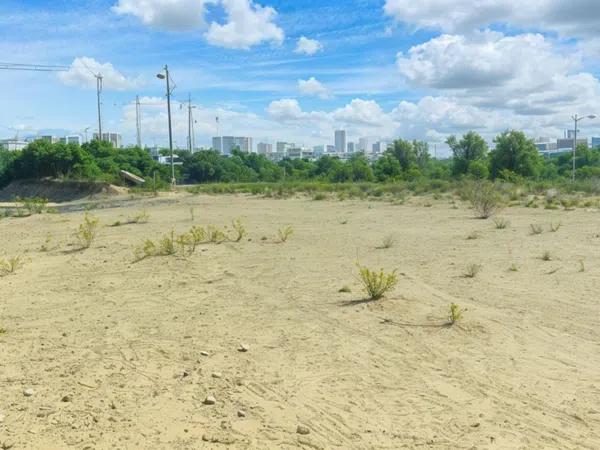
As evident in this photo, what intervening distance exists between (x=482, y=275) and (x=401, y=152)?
70165mm

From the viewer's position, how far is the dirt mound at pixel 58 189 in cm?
4675

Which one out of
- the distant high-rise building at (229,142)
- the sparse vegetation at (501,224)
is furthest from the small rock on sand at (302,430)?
the distant high-rise building at (229,142)

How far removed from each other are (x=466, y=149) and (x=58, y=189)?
4119 cm

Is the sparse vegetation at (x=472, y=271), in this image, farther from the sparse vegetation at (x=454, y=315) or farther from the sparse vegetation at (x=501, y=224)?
the sparse vegetation at (x=501, y=224)

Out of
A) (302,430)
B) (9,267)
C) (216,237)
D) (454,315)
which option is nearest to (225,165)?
(216,237)

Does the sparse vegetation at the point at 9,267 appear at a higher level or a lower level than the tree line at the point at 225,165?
lower

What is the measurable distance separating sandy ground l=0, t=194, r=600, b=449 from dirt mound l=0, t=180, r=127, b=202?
35.0 meters

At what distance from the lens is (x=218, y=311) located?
27.7 feet

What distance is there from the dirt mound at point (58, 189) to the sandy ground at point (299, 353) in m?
35.0

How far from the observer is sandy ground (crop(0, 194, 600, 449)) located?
480 centimetres

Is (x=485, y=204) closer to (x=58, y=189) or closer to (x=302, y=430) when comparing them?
(x=302, y=430)

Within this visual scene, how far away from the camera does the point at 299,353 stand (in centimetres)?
662

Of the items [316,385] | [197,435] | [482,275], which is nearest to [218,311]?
[316,385]

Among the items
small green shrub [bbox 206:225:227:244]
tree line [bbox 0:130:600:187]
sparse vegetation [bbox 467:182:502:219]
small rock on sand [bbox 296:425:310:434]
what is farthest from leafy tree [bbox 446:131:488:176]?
small rock on sand [bbox 296:425:310:434]
